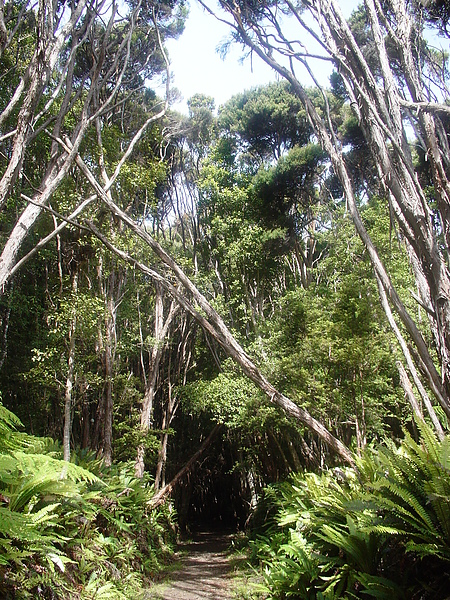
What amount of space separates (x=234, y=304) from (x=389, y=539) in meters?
9.81

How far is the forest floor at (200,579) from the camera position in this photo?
238 inches

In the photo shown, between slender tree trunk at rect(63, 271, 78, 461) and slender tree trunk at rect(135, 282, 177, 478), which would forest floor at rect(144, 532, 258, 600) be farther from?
slender tree trunk at rect(63, 271, 78, 461)

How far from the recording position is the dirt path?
20.0ft

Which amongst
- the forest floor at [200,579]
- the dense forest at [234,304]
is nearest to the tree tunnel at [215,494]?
the dense forest at [234,304]

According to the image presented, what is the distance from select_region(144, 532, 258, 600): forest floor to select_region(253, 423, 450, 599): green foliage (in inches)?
72.3

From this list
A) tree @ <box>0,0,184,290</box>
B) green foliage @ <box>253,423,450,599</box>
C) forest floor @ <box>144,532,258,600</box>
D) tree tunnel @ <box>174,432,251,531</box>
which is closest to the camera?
green foliage @ <box>253,423,450,599</box>

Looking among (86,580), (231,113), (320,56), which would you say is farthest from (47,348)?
(231,113)

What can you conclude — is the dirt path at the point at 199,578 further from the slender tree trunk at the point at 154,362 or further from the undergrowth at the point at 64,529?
the slender tree trunk at the point at 154,362

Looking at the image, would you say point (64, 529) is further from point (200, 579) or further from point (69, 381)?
point (200, 579)

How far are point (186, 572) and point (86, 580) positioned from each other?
3.45m

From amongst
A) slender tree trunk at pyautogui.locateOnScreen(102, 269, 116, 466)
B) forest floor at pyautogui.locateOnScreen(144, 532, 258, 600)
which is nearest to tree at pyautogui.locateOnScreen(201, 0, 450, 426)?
forest floor at pyautogui.locateOnScreen(144, 532, 258, 600)

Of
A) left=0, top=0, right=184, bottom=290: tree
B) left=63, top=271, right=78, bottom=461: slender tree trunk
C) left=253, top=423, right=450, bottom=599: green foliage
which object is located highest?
left=0, top=0, right=184, bottom=290: tree

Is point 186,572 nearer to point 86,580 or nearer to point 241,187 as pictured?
point 86,580

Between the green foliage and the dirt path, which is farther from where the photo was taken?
the dirt path
